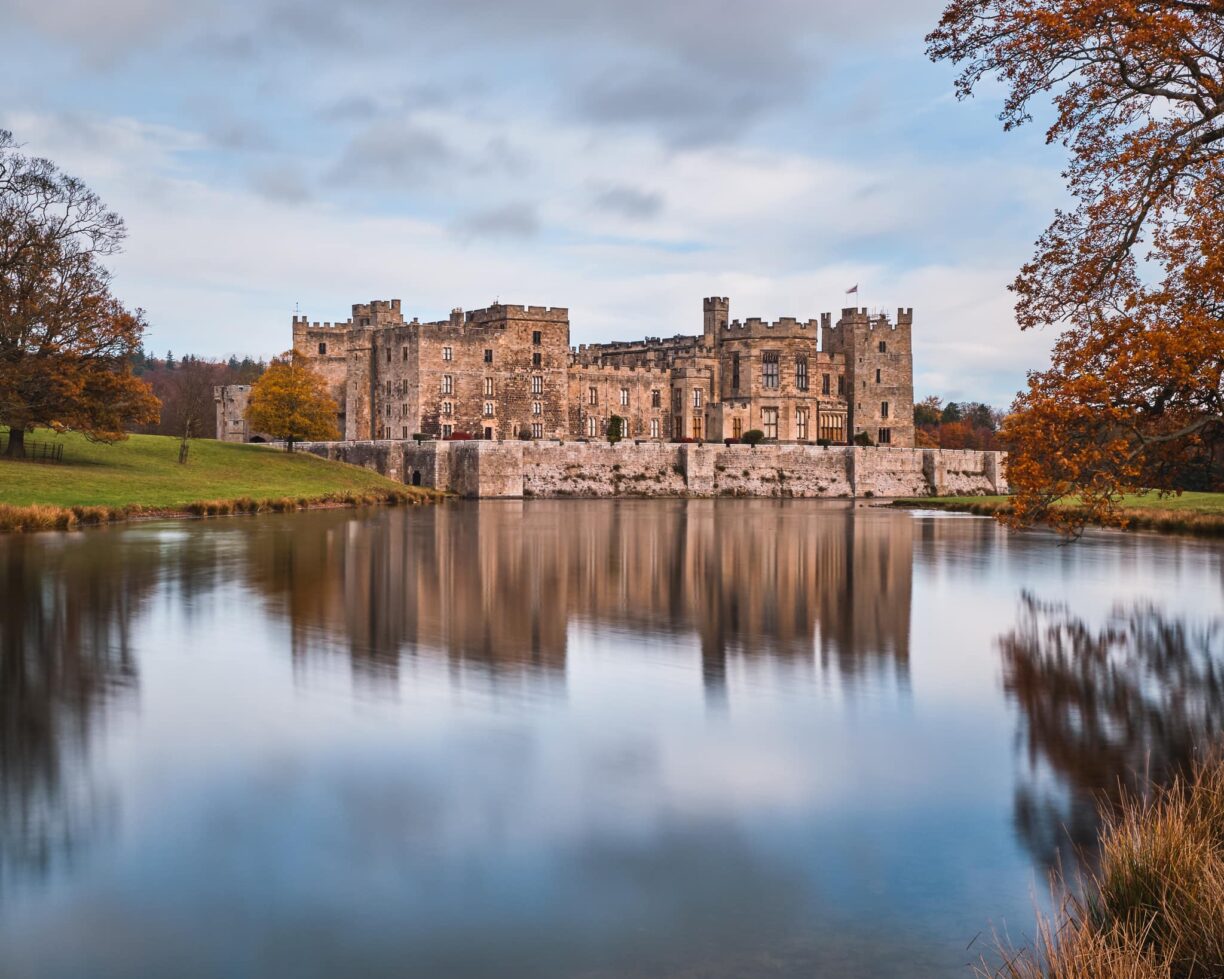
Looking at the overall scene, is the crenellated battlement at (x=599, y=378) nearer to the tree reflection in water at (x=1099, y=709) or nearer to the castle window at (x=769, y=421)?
the castle window at (x=769, y=421)

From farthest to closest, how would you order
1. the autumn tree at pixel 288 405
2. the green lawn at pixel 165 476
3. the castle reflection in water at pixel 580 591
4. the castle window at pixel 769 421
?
1. the castle window at pixel 769 421
2. the autumn tree at pixel 288 405
3. the green lawn at pixel 165 476
4. the castle reflection in water at pixel 580 591

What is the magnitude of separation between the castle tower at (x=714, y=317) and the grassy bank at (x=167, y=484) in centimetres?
2597

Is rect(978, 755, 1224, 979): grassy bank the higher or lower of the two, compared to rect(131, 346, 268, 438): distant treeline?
lower

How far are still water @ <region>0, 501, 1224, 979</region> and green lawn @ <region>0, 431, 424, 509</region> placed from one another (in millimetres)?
16897

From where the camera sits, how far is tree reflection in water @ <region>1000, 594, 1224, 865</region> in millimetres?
7629

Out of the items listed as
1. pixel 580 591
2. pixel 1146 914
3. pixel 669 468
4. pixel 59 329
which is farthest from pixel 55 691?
pixel 669 468

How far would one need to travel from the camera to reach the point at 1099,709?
1039 centimetres

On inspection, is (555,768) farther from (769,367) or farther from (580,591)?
(769,367)

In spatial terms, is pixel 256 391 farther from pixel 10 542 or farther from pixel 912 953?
pixel 912 953

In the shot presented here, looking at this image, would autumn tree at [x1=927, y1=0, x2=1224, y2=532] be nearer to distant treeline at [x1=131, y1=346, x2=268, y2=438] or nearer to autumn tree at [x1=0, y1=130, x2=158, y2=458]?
autumn tree at [x1=0, y1=130, x2=158, y2=458]

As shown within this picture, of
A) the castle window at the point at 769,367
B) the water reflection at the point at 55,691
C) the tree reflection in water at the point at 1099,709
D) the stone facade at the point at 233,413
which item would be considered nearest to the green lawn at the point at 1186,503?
the castle window at the point at 769,367

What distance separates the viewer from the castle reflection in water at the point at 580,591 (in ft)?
44.9

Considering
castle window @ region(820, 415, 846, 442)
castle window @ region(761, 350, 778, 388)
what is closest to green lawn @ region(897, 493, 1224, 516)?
castle window @ region(820, 415, 846, 442)

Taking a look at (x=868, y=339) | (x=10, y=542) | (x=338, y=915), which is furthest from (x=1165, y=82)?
(x=868, y=339)
